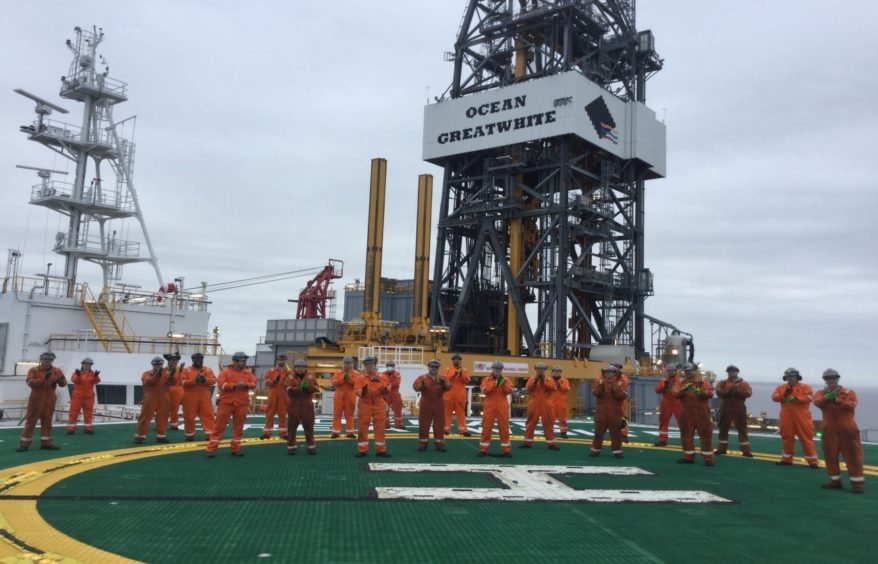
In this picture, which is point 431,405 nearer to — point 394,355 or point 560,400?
point 560,400

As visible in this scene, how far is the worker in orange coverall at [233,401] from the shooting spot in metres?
11.8

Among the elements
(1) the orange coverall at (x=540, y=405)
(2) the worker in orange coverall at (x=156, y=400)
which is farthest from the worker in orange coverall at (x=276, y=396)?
(1) the orange coverall at (x=540, y=405)

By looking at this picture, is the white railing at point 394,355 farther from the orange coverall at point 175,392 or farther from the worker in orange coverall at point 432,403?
the worker in orange coverall at point 432,403

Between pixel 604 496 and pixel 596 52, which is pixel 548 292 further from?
pixel 604 496

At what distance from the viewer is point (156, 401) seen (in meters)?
13.9

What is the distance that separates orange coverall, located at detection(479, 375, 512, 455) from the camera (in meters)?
12.8

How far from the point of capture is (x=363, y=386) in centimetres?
1211

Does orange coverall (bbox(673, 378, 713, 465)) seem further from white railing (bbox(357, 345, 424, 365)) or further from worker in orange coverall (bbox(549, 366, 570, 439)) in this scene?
white railing (bbox(357, 345, 424, 365))

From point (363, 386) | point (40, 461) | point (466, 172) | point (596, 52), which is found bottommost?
point (40, 461)

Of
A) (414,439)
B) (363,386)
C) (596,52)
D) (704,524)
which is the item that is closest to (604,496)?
(704,524)

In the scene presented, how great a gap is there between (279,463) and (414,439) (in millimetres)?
4671

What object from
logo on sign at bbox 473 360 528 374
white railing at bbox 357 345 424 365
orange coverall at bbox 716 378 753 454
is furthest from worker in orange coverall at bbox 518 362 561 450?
logo on sign at bbox 473 360 528 374

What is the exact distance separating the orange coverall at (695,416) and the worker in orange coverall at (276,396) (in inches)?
311

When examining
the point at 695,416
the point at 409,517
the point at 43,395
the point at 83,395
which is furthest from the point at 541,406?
the point at 83,395
